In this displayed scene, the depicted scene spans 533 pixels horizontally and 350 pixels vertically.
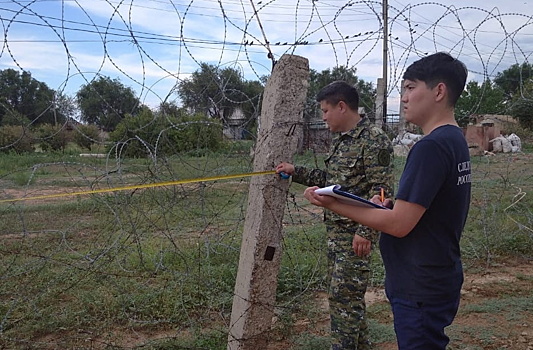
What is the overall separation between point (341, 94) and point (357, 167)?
15.4 inches

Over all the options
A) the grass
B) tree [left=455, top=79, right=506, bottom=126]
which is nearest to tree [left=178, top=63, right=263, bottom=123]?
the grass

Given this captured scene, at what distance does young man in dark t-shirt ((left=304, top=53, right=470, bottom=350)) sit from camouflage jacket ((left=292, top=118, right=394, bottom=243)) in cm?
72

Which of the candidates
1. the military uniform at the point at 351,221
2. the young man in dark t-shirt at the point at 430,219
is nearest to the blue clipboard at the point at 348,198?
the young man in dark t-shirt at the point at 430,219

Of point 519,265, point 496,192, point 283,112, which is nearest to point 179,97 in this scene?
point 283,112

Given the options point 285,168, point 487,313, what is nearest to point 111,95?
point 285,168

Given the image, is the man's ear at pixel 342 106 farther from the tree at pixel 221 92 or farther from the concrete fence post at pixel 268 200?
the tree at pixel 221 92

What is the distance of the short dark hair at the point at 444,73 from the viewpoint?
1.70 metres

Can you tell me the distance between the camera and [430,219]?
5.61 feet

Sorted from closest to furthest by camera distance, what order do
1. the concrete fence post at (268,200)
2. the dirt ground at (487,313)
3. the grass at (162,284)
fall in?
the concrete fence post at (268,200)
the grass at (162,284)
the dirt ground at (487,313)

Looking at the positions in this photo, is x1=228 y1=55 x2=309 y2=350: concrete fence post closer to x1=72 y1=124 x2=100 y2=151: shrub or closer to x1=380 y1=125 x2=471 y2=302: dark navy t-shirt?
x1=380 y1=125 x2=471 y2=302: dark navy t-shirt

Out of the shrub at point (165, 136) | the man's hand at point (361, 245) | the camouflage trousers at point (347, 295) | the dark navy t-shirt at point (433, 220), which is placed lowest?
the camouflage trousers at point (347, 295)

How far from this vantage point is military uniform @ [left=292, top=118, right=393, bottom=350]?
2.55m

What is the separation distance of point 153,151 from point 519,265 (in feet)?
13.3

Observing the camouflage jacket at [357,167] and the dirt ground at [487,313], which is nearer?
the camouflage jacket at [357,167]
